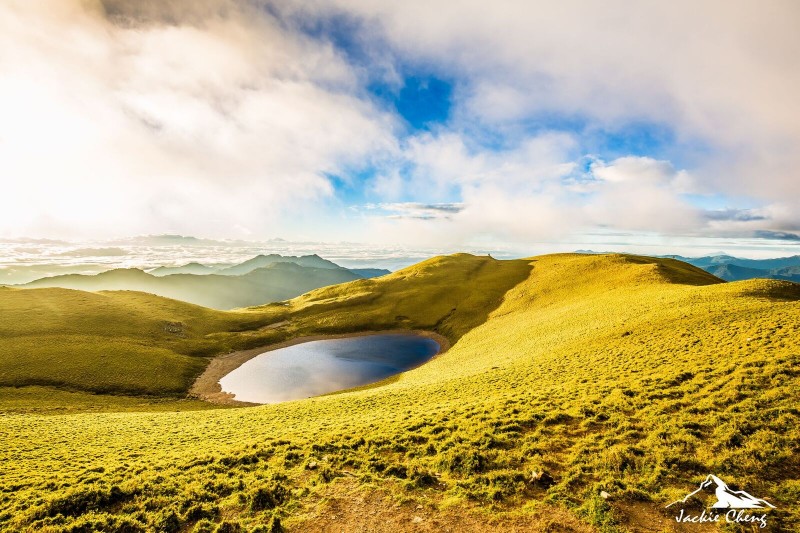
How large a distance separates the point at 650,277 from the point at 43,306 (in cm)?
16652

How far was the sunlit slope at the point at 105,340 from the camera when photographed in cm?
5909

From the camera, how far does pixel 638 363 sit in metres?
29.4

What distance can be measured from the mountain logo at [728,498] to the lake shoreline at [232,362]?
58806mm

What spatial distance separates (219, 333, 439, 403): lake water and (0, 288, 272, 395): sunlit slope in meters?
13.0

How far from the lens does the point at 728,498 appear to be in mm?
10828

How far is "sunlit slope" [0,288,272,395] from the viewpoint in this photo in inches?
2327

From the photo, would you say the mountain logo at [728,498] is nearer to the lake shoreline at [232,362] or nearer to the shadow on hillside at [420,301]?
the lake shoreline at [232,362]

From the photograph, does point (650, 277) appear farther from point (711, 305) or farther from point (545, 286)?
point (711, 305)

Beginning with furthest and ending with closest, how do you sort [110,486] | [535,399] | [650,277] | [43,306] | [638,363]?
[43,306], [650,277], [638,363], [535,399], [110,486]

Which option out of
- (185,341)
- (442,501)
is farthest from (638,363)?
(185,341)

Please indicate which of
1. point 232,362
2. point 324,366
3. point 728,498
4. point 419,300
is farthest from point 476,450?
point 419,300

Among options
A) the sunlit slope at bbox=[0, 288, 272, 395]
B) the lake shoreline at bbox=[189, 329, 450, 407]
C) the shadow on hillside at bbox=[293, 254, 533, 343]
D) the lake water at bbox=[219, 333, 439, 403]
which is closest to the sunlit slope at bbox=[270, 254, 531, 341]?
the shadow on hillside at bbox=[293, 254, 533, 343]

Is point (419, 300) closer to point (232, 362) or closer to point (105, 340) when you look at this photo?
point (232, 362)

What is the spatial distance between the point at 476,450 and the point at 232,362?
83.7 metres
